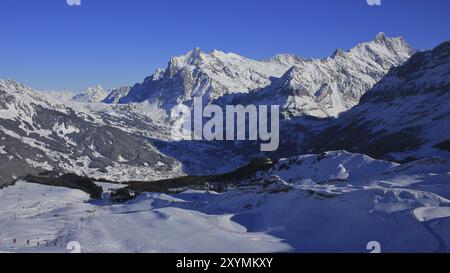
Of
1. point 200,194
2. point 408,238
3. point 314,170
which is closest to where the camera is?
point 408,238

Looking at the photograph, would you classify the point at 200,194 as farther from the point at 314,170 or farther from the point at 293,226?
the point at 293,226

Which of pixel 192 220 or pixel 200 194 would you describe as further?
pixel 200 194

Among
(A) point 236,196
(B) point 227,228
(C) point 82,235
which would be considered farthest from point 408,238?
(A) point 236,196

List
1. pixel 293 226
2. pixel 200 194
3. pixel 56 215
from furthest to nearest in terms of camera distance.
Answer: pixel 200 194
pixel 56 215
pixel 293 226

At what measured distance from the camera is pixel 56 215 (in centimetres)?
14500

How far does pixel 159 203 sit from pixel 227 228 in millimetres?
55585

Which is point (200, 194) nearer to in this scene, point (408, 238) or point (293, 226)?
point (293, 226)

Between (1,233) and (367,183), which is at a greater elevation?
(367,183)

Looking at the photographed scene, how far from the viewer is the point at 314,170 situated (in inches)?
6890

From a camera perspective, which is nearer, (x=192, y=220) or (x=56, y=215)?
(x=192, y=220)
